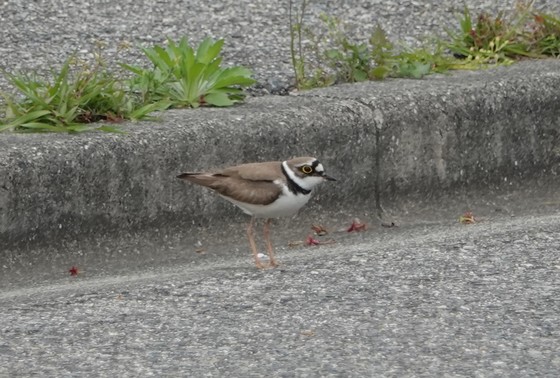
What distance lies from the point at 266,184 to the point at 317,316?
0.95 meters

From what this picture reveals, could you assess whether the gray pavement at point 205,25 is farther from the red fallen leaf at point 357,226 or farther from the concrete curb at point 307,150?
the red fallen leaf at point 357,226

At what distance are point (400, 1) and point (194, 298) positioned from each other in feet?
12.5

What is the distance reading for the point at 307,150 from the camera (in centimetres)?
602

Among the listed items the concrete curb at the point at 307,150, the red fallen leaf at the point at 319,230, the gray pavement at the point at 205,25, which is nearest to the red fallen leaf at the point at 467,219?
the concrete curb at the point at 307,150

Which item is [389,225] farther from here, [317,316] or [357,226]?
[317,316]

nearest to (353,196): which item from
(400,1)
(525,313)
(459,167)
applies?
(459,167)

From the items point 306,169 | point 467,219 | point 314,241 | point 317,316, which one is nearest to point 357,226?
point 314,241

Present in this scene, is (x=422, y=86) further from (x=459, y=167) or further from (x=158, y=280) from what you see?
(x=158, y=280)

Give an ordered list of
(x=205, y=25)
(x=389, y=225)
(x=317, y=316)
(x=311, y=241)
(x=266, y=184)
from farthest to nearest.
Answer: (x=205, y=25), (x=389, y=225), (x=311, y=241), (x=266, y=184), (x=317, y=316)

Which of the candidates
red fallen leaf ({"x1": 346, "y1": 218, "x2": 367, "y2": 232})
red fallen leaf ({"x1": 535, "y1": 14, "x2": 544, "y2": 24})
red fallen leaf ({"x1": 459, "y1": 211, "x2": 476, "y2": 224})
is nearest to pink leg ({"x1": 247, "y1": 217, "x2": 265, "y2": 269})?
red fallen leaf ({"x1": 346, "y1": 218, "x2": 367, "y2": 232})

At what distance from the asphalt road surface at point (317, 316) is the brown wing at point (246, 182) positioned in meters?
0.28

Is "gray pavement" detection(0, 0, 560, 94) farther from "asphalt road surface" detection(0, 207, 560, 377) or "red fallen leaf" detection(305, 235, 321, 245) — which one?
"asphalt road surface" detection(0, 207, 560, 377)

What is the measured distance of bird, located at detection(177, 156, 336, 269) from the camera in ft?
17.6

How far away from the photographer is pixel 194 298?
4.78 meters
